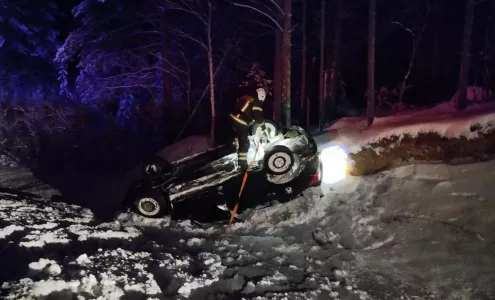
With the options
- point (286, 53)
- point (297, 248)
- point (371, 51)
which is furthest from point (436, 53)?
point (297, 248)

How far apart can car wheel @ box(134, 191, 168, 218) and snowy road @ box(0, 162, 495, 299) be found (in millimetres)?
211

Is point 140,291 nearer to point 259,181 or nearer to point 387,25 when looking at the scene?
point 259,181

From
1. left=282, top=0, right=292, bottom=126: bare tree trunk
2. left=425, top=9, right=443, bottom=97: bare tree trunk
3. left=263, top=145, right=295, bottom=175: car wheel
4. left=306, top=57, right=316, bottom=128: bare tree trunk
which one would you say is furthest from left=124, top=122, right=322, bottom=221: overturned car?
left=425, top=9, right=443, bottom=97: bare tree trunk

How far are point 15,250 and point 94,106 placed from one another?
15716 millimetres

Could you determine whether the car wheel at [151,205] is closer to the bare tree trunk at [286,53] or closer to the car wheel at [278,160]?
the car wheel at [278,160]

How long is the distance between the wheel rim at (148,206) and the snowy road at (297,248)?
0.21 meters

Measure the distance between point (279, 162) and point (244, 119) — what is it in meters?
1.05

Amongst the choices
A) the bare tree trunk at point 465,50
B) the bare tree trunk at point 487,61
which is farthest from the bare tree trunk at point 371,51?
the bare tree trunk at point 487,61

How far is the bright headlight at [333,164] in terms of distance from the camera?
26.5 ft

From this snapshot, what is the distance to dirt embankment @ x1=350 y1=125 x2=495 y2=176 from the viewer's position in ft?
25.7

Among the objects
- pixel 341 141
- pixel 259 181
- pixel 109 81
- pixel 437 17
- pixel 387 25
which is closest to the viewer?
pixel 259 181

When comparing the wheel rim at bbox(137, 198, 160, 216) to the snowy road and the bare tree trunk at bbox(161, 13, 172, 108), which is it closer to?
the snowy road

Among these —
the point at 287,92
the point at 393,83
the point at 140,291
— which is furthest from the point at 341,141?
the point at 393,83

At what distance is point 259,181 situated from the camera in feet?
25.2
